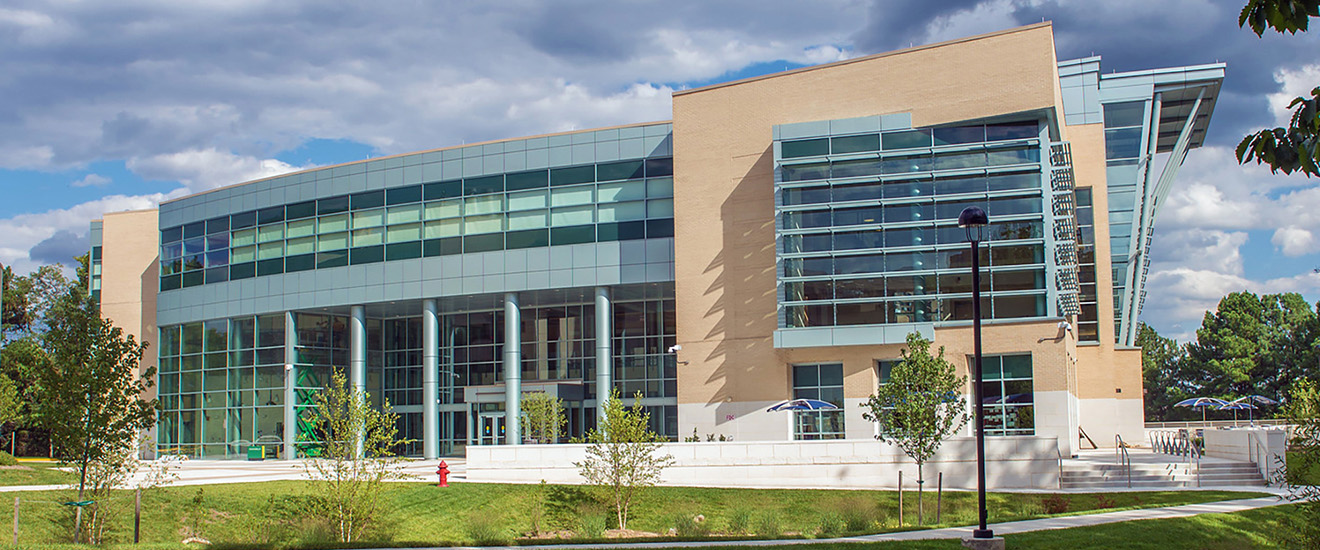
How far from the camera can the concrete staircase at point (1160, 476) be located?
3053 centimetres

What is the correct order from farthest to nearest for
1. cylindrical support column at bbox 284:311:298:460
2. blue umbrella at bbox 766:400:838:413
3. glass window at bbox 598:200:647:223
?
cylindrical support column at bbox 284:311:298:460, glass window at bbox 598:200:647:223, blue umbrella at bbox 766:400:838:413

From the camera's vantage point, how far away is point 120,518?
91.4 ft

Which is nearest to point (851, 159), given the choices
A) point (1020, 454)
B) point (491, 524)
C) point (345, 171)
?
point (1020, 454)

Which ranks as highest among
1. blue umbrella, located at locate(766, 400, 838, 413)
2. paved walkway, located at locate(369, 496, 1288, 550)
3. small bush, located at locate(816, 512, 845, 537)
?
blue umbrella, located at locate(766, 400, 838, 413)

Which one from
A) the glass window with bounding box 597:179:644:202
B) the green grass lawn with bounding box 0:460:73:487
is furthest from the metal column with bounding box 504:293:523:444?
the green grass lawn with bounding box 0:460:73:487

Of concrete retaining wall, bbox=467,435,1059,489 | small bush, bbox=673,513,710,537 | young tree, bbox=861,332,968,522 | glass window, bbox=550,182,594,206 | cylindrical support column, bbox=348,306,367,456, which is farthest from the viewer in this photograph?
cylindrical support column, bbox=348,306,367,456

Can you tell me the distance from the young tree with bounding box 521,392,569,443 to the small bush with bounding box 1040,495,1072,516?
814 inches

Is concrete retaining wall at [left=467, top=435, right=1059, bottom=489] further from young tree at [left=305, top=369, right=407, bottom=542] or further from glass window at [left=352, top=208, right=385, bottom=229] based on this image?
glass window at [left=352, top=208, right=385, bottom=229]

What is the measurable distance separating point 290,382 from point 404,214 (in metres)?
10.6

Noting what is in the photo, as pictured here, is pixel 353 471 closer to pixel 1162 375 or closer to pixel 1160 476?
pixel 1160 476

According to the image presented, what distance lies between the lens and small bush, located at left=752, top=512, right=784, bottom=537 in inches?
1025

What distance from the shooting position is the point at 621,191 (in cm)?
4603

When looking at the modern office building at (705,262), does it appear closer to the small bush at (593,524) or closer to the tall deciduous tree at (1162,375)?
the small bush at (593,524)

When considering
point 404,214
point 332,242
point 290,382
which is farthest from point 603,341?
point 290,382
